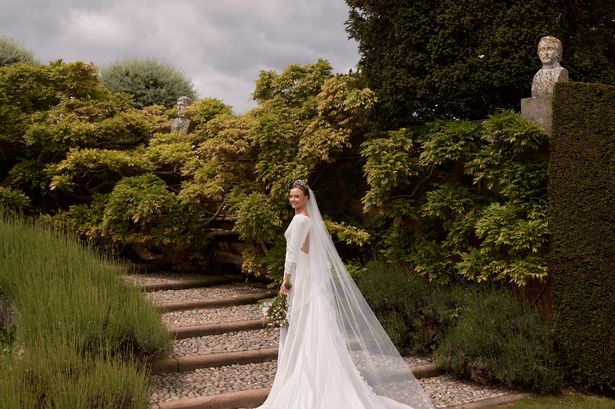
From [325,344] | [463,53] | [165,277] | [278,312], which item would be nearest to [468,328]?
[325,344]

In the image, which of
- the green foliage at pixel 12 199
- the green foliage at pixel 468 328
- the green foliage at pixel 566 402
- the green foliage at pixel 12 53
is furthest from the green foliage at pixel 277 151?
the green foliage at pixel 12 53

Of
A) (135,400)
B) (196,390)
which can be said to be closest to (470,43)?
(196,390)

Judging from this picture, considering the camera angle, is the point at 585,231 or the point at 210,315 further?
the point at 210,315

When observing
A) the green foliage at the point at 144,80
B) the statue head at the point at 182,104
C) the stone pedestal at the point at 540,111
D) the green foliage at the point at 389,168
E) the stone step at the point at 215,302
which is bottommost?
the stone step at the point at 215,302

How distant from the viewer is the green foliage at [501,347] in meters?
6.05

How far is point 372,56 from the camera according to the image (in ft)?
30.1

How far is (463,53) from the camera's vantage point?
822cm

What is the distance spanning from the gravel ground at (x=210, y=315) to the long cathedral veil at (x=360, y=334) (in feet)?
8.57

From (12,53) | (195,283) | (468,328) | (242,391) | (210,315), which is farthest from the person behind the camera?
(12,53)

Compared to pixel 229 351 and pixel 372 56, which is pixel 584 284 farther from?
pixel 372 56

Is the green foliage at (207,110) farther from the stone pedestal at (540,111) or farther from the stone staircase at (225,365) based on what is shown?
the stone pedestal at (540,111)

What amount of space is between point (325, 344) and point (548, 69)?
470 cm

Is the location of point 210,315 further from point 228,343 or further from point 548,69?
point 548,69

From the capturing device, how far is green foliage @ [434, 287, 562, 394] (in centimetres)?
605
